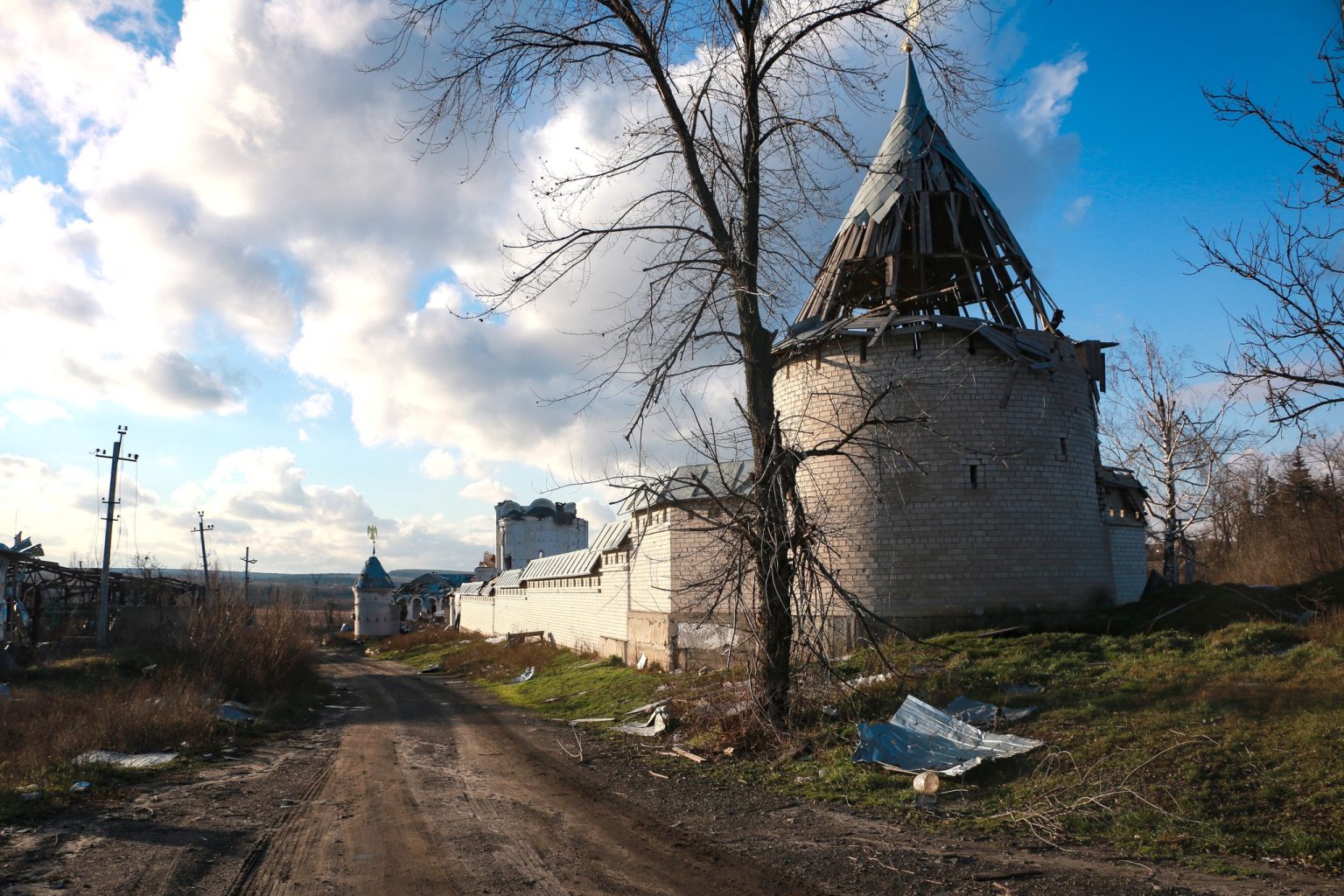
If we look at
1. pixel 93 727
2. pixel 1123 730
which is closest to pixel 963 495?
pixel 1123 730

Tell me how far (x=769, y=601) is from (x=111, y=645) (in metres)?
28.5

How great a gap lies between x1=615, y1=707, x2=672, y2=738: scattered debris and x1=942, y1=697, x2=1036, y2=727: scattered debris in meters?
4.23

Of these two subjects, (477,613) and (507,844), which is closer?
(507,844)

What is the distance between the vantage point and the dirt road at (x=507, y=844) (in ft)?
18.9

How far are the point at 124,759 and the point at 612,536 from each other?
16.0 meters

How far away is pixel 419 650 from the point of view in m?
43.4

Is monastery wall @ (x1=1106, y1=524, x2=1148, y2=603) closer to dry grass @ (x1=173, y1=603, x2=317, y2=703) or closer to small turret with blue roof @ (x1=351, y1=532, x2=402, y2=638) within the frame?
dry grass @ (x1=173, y1=603, x2=317, y2=703)

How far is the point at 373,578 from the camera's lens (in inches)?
2328

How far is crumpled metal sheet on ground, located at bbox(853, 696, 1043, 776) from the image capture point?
8.72 meters

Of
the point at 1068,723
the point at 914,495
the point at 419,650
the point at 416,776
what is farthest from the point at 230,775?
the point at 419,650

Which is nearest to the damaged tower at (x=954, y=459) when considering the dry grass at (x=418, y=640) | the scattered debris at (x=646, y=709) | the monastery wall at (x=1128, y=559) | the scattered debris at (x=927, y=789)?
the monastery wall at (x=1128, y=559)

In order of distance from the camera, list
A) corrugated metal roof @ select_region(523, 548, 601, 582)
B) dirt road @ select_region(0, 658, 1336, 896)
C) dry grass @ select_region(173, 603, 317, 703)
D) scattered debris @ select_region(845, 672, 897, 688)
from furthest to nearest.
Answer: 1. corrugated metal roof @ select_region(523, 548, 601, 582)
2. dry grass @ select_region(173, 603, 317, 703)
3. scattered debris @ select_region(845, 672, 897, 688)
4. dirt road @ select_region(0, 658, 1336, 896)

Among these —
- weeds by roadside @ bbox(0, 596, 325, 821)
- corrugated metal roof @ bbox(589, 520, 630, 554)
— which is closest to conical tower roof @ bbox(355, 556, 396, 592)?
weeds by roadside @ bbox(0, 596, 325, 821)

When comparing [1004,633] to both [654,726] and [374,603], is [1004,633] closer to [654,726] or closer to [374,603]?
[654,726]
